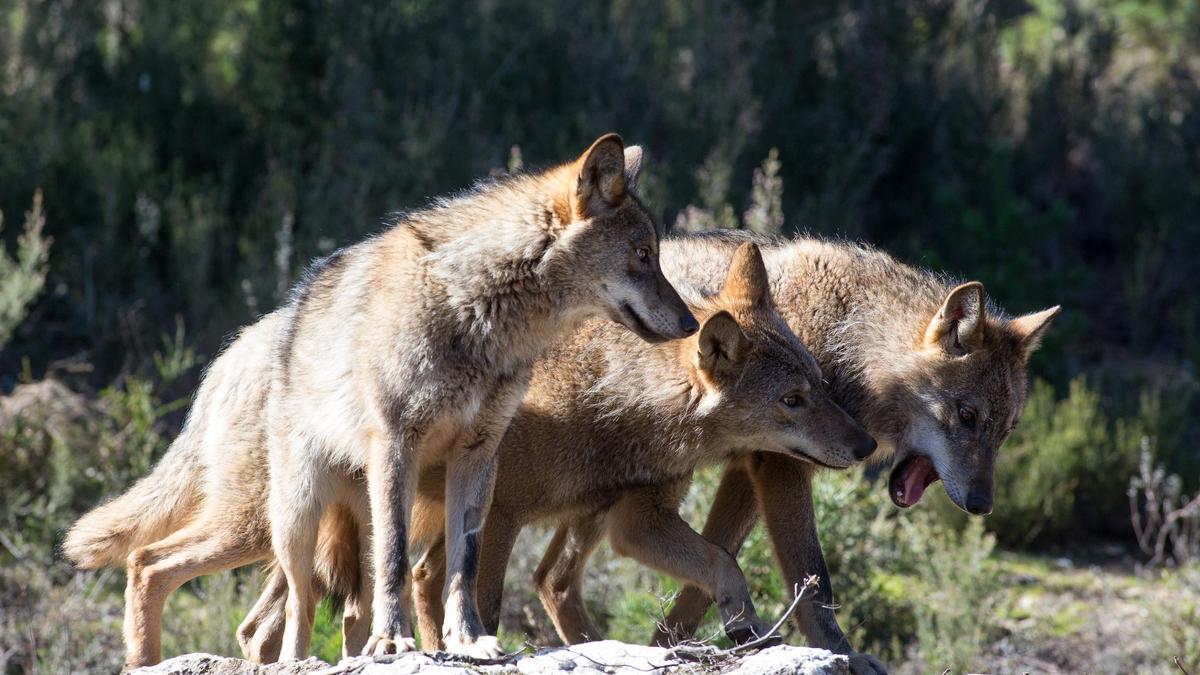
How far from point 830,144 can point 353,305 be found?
25.7 feet

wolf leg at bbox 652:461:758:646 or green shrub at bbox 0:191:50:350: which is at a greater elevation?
green shrub at bbox 0:191:50:350

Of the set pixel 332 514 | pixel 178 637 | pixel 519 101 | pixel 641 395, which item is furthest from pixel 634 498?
pixel 519 101

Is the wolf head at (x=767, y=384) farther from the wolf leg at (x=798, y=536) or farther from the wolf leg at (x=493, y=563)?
the wolf leg at (x=493, y=563)

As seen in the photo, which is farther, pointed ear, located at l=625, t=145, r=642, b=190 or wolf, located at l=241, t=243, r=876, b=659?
wolf, located at l=241, t=243, r=876, b=659

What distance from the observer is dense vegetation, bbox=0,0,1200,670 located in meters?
8.80

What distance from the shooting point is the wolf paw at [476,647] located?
193 inches

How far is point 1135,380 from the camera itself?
12.2 meters

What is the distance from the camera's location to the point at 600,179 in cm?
538

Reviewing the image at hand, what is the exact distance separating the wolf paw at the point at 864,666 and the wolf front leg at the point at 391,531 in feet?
5.61

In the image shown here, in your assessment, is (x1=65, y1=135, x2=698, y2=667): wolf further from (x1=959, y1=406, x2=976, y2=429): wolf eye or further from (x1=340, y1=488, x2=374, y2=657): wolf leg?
(x1=959, y1=406, x2=976, y2=429): wolf eye

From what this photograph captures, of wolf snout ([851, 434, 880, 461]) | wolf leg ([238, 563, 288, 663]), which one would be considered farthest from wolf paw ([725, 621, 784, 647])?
wolf leg ([238, 563, 288, 663])

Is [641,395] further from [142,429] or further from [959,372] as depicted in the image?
[142,429]

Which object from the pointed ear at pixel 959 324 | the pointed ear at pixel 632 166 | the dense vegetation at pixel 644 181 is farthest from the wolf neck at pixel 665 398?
the dense vegetation at pixel 644 181

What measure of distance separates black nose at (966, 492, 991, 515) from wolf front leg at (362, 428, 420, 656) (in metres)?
2.37
